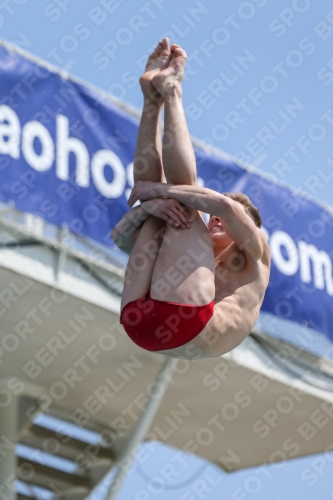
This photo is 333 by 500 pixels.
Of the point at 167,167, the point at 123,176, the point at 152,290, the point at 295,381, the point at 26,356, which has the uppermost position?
the point at 167,167

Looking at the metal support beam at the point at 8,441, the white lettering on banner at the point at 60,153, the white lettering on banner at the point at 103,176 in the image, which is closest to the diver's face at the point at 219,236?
the white lettering on banner at the point at 60,153

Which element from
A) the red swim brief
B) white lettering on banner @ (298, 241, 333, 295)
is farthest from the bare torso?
white lettering on banner @ (298, 241, 333, 295)

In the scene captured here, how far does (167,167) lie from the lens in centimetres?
589

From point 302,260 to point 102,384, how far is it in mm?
2852

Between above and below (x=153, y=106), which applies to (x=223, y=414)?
below

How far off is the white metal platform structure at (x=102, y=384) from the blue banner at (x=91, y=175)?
0.99ft

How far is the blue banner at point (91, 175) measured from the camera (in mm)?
9414

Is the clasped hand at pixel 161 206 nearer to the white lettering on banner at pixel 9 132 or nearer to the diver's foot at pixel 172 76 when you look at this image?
the diver's foot at pixel 172 76

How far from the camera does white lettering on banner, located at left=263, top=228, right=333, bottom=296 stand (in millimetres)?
11172

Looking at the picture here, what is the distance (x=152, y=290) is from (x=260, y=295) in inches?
32.1

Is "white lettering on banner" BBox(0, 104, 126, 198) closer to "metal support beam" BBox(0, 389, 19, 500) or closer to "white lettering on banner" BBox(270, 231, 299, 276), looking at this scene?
"white lettering on banner" BBox(270, 231, 299, 276)

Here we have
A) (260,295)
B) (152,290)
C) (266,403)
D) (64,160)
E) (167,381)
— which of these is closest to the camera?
(152,290)

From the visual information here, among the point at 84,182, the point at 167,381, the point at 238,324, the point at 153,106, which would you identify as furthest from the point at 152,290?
the point at 167,381

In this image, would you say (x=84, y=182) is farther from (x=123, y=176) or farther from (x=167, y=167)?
(x=167, y=167)
